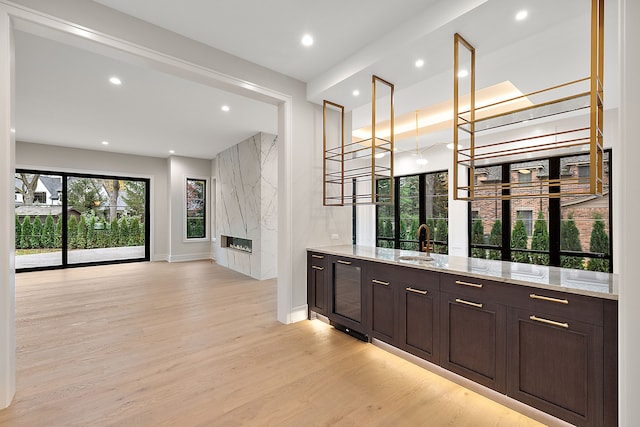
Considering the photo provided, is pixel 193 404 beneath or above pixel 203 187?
beneath

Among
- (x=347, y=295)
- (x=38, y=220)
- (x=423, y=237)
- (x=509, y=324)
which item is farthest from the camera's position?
(x=38, y=220)

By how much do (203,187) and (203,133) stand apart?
297 cm

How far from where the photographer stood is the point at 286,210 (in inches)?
140

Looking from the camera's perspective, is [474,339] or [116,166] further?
[116,166]

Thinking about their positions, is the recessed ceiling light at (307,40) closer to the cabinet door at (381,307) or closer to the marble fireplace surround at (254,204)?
the cabinet door at (381,307)

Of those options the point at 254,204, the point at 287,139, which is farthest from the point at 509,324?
the point at 254,204

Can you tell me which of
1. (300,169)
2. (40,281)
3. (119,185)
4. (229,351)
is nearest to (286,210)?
(300,169)

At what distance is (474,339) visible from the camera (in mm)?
2113

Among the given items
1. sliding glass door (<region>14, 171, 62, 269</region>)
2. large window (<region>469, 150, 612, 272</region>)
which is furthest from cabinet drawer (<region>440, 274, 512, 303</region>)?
sliding glass door (<region>14, 171, 62, 269</region>)

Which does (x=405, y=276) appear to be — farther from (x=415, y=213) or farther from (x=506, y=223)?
(x=415, y=213)

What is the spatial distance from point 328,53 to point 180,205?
662 centimetres

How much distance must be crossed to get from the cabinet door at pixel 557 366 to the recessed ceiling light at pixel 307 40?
276 cm

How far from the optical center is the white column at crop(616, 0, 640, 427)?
56.1 inches

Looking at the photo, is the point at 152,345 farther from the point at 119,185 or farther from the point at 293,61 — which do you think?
the point at 119,185
